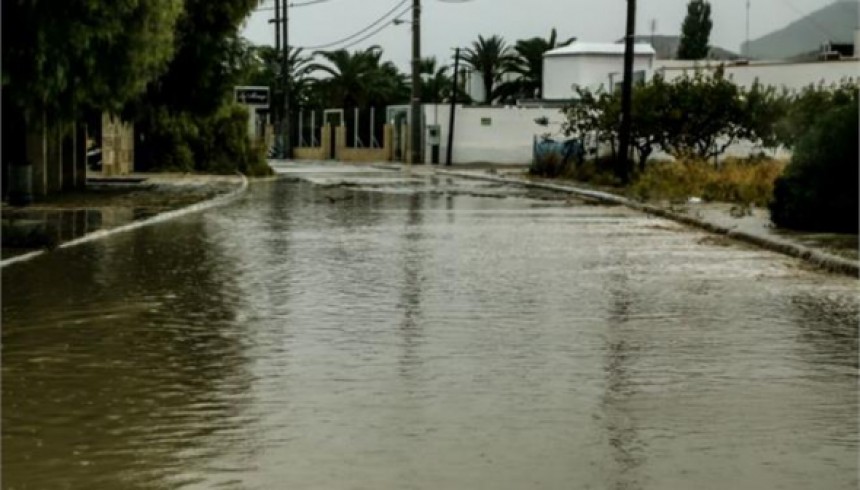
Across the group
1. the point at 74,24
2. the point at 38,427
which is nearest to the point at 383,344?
the point at 38,427

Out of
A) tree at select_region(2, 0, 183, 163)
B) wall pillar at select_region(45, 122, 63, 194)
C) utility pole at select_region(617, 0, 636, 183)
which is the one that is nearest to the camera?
tree at select_region(2, 0, 183, 163)

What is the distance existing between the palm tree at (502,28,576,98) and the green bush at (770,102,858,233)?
3001 inches

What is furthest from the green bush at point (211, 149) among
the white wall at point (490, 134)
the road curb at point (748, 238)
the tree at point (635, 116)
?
the white wall at point (490, 134)

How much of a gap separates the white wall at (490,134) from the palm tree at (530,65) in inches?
678

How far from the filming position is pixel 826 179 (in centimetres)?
2425

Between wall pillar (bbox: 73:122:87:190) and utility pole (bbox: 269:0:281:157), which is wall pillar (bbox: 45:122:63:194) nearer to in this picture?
wall pillar (bbox: 73:122:87:190)

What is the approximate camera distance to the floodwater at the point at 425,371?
7.60 m

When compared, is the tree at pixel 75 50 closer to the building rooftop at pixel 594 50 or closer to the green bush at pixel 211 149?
the green bush at pixel 211 149

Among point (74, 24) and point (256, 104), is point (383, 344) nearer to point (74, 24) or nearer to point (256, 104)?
point (74, 24)

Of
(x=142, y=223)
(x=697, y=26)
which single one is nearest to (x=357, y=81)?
(x=697, y=26)

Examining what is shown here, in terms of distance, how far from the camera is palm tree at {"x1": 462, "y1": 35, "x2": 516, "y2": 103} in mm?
101375

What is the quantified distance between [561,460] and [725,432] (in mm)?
1208

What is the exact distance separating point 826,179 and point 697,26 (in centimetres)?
10427

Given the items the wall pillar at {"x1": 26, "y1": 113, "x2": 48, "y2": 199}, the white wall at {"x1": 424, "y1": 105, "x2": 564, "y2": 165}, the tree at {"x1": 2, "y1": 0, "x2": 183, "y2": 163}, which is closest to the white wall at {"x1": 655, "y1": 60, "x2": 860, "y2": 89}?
the white wall at {"x1": 424, "y1": 105, "x2": 564, "y2": 165}
